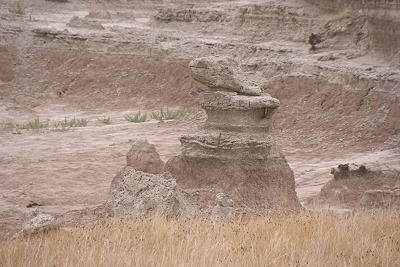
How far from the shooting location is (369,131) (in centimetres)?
1789

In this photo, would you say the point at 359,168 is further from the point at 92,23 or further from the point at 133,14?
the point at 133,14

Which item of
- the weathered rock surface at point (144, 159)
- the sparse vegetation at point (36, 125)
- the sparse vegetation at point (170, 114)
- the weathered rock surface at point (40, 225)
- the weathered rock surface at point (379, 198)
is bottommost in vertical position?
the weathered rock surface at point (379, 198)

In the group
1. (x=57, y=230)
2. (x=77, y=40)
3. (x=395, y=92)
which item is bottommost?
(x=57, y=230)

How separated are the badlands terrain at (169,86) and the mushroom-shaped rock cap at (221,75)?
2.45ft

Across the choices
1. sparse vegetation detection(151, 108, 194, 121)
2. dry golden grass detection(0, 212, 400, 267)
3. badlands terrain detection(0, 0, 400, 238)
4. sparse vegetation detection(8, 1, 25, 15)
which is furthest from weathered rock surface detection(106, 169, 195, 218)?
sparse vegetation detection(8, 1, 25, 15)

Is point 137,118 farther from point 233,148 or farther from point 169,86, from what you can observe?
point 233,148

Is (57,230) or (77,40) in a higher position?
(77,40)

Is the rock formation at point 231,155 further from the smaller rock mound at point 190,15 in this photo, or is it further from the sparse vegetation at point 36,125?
the smaller rock mound at point 190,15

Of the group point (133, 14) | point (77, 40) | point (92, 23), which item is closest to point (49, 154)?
point (77, 40)

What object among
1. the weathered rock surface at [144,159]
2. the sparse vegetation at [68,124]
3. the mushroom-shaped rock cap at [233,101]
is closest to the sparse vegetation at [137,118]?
A: the sparse vegetation at [68,124]

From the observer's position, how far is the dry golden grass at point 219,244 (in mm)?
7180

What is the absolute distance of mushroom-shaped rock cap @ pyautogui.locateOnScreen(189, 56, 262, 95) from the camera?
37.3ft

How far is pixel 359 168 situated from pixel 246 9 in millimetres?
12829

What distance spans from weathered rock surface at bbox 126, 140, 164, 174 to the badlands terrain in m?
1.00
